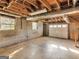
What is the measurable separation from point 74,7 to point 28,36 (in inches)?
187

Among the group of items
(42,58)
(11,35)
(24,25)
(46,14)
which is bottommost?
(42,58)

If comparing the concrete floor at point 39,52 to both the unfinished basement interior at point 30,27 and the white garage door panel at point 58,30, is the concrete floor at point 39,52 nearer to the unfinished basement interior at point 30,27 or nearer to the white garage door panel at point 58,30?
the unfinished basement interior at point 30,27

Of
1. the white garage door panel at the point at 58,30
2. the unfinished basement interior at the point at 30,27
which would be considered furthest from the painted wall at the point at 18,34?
the white garage door panel at the point at 58,30

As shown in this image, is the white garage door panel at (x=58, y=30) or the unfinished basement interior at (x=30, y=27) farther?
the white garage door panel at (x=58, y=30)

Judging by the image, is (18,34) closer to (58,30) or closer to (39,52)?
(39,52)

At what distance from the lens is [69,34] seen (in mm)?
8109

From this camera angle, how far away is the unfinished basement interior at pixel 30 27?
3.29 meters

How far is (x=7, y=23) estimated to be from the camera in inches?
200

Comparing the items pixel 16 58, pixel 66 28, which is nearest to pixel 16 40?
pixel 16 58

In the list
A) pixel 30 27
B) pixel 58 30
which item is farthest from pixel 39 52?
pixel 58 30

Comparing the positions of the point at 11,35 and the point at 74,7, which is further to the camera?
the point at 11,35

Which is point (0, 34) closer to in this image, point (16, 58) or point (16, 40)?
point (16, 40)

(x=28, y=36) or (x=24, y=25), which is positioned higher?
(x=24, y=25)

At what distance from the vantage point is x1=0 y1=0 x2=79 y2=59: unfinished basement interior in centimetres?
329
